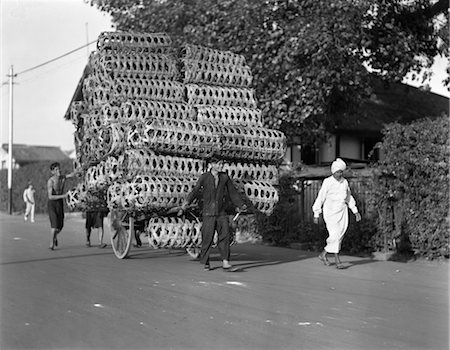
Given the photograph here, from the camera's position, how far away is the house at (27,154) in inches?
2809

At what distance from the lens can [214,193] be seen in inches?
449

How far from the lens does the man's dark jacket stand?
11.3 metres

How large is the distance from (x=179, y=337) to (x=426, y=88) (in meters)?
15.2

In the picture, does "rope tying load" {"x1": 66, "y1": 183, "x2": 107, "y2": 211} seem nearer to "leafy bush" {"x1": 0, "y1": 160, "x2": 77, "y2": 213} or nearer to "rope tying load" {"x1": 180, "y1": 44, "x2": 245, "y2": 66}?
"rope tying load" {"x1": 180, "y1": 44, "x2": 245, "y2": 66}

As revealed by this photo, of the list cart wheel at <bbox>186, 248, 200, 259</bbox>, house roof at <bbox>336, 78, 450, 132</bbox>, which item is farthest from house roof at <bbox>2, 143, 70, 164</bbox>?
cart wheel at <bbox>186, 248, 200, 259</bbox>

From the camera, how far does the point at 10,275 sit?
417 inches

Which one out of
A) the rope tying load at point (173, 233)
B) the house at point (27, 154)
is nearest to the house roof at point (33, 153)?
the house at point (27, 154)

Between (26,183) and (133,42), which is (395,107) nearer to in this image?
(133,42)

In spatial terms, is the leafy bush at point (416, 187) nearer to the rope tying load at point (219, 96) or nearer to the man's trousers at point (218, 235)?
the rope tying load at point (219, 96)

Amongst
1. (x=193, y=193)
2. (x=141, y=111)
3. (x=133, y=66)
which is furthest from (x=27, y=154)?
(x=193, y=193)

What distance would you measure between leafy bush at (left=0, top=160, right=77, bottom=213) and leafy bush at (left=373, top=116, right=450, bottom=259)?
24272 millimetres

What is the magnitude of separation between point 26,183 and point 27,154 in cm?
→ 3414

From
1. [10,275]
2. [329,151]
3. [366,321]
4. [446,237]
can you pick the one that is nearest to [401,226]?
[446,237]

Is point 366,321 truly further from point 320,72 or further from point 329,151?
point 329,151
